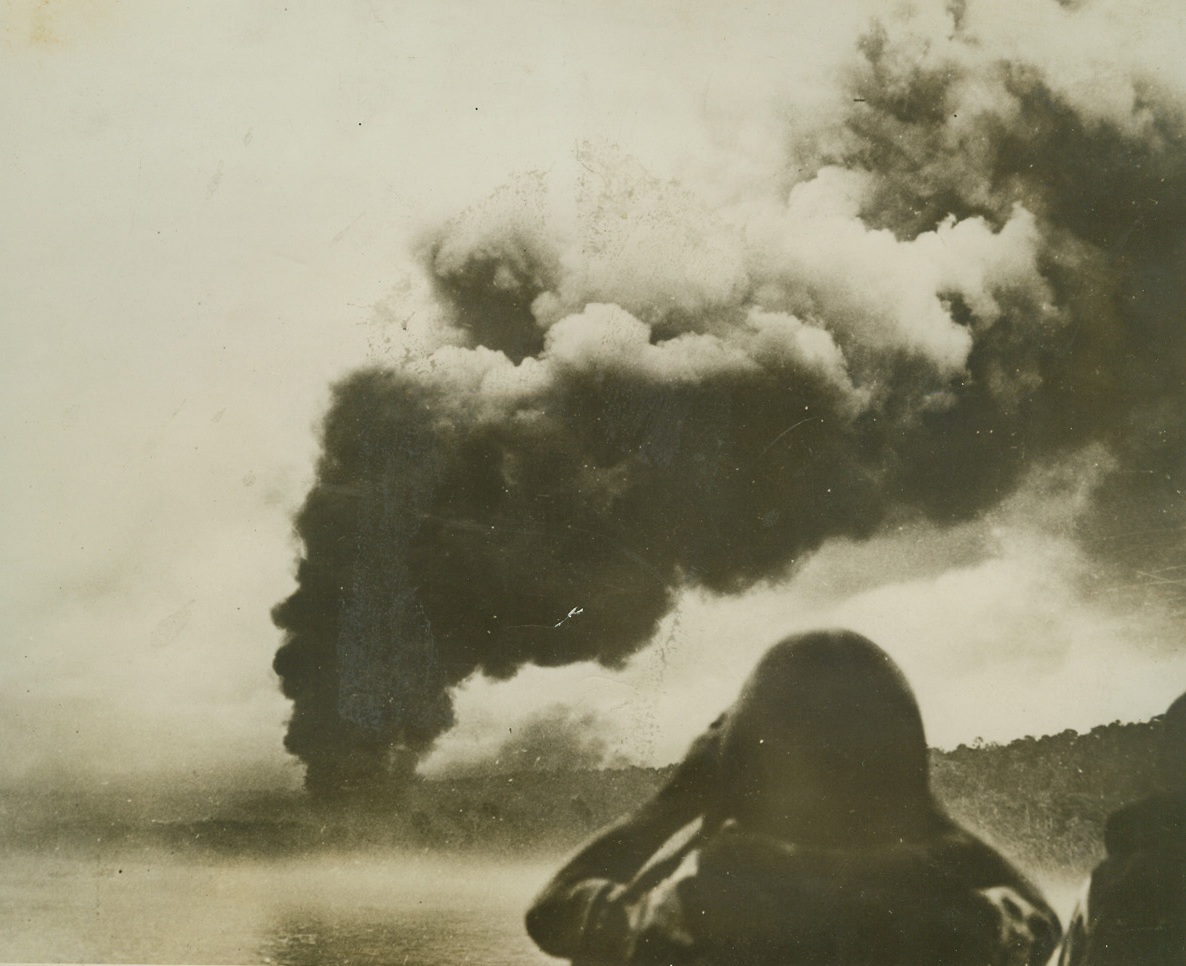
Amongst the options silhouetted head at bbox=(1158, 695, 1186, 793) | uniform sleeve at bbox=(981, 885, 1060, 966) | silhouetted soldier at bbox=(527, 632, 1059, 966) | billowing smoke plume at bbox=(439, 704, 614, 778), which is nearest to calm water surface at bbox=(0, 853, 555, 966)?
silhouetted soldier at bbox=(527, 632, 1059, 966)

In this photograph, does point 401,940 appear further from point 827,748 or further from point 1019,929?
point 1019,929

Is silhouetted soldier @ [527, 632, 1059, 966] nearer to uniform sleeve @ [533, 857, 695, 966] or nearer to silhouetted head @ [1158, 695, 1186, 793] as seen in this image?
uniform sleeve @ [533, 857, 695, 966]

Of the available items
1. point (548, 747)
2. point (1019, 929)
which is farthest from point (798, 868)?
point (548, 747)

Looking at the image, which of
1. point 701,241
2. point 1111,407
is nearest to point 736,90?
point 701,241

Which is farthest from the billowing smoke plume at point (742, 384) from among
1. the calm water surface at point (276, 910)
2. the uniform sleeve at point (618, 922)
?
the uniform sleeve at point (618, 922)

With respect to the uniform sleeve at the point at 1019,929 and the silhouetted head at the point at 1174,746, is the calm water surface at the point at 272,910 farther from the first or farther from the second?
the silhouetted head at the point at 1174,746

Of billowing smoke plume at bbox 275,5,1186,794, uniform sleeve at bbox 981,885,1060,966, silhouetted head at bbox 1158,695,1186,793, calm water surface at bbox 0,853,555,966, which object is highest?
billowing smoke plume at bbox 275,5,1186,794
